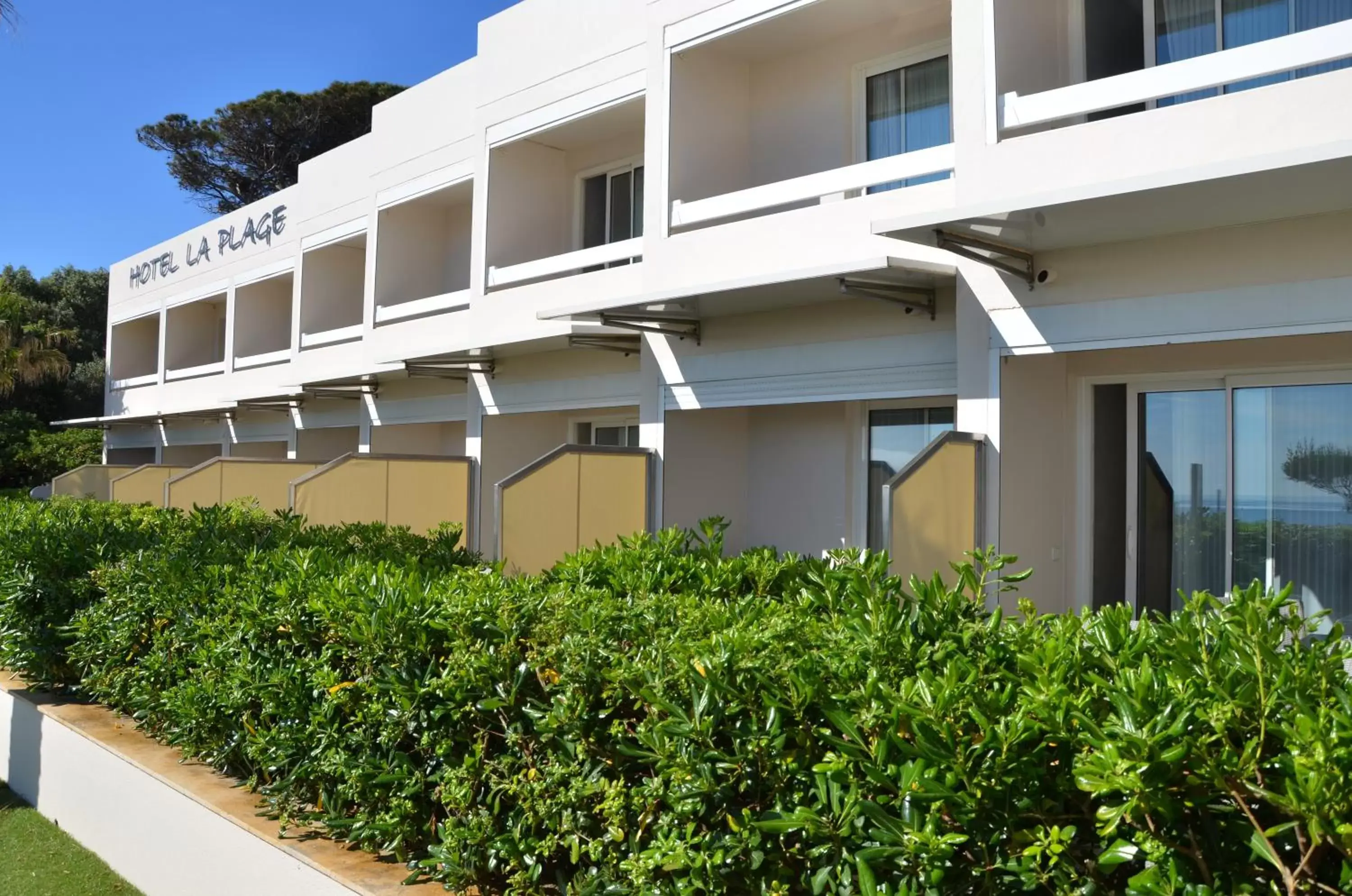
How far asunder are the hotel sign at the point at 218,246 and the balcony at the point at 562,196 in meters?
9.59

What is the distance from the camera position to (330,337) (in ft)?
65.8

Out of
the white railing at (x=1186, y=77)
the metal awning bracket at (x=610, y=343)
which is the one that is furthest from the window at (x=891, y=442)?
the white railing at (x=1186, y=77)

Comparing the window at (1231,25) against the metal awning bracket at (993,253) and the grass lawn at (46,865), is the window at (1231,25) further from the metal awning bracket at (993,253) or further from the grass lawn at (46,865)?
the grass lawn at (46,865)

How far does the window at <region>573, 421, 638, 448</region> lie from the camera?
15852mm

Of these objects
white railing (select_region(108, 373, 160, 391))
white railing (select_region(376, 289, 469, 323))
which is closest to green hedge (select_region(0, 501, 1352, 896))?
white railing (select_region(376, 289, 469, 323))

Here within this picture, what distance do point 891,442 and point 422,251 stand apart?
1017cm

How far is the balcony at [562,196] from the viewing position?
15141mm

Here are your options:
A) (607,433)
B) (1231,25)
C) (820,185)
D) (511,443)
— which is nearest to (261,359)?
(511,443)

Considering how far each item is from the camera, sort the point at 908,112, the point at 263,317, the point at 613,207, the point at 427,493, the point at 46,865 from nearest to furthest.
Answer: the point at 46,865, the point at 908,112, the point at 427,493, the point at 613,207, the point at 263,317

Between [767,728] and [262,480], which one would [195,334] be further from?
[767,728]

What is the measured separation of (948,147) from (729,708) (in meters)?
7.65

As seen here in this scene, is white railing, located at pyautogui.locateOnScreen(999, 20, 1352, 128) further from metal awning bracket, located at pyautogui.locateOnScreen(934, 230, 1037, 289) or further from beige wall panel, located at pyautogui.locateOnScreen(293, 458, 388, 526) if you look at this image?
beige wall panel, located at pyautogui.locateOnScreen(293, 458, 388, 526)

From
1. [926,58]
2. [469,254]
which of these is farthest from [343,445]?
[926,58]

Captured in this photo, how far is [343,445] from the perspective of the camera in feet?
73.0
